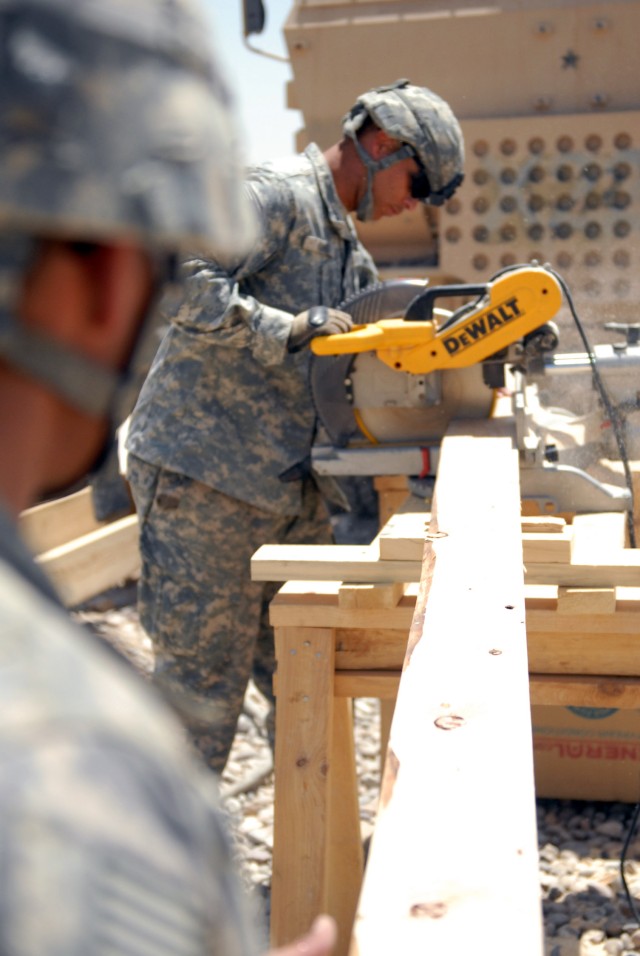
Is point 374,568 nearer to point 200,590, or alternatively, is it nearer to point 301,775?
point 301,775

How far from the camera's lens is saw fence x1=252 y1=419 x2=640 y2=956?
125 centimetres

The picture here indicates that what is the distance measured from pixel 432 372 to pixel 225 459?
0.64 m

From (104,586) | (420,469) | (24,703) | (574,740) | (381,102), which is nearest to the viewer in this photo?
(24,703)

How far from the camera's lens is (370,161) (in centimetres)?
322

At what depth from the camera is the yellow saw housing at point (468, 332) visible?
2793 millimetres

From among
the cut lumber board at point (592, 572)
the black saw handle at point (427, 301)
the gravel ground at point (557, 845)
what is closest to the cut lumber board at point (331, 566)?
the cut lumber board at point (592, 572)

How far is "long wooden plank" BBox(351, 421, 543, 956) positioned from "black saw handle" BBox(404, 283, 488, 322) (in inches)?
37.1

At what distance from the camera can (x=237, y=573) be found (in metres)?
3.27

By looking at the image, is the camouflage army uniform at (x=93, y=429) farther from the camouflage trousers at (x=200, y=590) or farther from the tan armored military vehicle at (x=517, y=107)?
the tan armored military vehicle at (x=517, y=107)

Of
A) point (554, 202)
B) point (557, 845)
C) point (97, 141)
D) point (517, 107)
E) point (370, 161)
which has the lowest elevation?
point (557, 845)

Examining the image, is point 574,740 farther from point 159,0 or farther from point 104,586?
point 159,0

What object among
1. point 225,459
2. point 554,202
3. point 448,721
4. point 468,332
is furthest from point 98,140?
point 554,202

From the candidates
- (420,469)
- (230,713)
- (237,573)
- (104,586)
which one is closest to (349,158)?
(420,469)

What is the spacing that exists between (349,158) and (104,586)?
2.18 m
